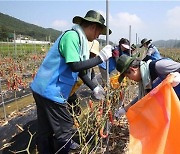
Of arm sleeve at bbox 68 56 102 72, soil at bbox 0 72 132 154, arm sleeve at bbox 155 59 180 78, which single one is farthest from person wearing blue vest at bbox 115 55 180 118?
soil at bbox 0 72 132 154

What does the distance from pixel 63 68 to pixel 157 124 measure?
916mm

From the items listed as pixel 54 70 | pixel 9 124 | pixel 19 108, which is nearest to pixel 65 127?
pixel 54 70

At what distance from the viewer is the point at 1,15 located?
81062mm

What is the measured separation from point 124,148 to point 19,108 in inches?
105

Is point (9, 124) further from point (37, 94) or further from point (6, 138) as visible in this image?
point (37, 94)

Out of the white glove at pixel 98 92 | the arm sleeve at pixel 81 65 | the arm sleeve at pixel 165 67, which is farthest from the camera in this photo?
the white glove at pixel 98 92

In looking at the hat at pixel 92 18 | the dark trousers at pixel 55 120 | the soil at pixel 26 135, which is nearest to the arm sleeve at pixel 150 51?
the soil at pixel 26 135

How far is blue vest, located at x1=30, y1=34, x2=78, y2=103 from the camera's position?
2.18 meters

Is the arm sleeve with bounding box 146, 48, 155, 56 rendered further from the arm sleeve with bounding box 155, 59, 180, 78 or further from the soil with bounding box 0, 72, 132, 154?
the arm sleeve with bounding box 155, 59, 180, 78

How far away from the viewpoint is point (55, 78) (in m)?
2.19

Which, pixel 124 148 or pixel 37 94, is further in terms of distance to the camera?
pixel 124 148

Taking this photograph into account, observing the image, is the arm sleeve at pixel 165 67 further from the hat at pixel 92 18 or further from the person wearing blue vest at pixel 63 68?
the hat at pixel 92 18

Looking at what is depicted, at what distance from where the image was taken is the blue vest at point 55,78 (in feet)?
7.14

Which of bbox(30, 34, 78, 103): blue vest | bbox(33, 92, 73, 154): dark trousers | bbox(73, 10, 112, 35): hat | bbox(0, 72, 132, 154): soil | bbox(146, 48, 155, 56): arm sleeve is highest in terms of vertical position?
bbox(73, 10, 112, 35): hat
